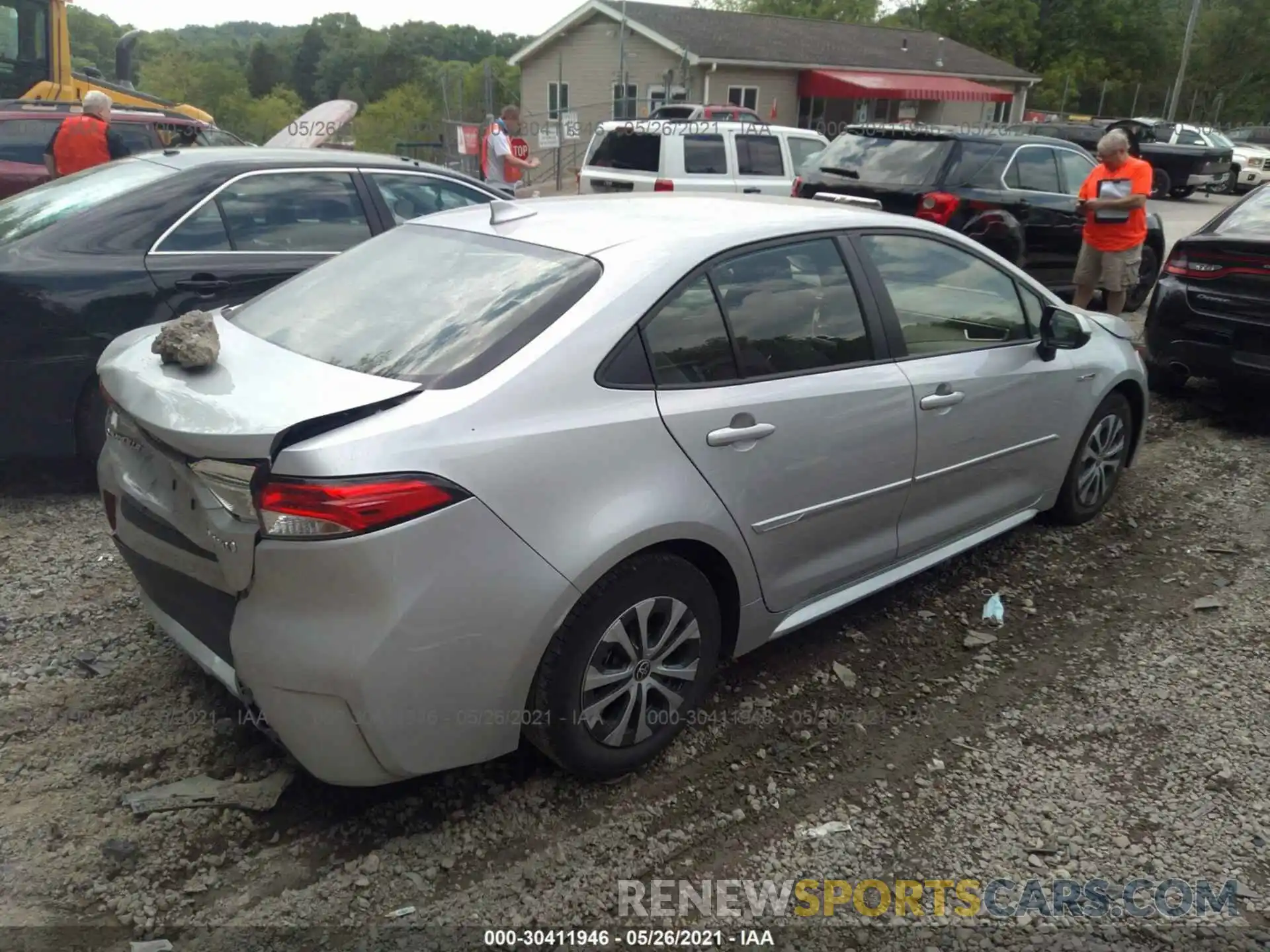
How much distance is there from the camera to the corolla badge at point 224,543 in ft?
7.89

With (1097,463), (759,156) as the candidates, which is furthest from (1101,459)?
(759,156)

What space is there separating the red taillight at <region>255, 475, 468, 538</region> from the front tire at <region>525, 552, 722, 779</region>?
0.58 meters

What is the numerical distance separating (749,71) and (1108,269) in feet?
81.1

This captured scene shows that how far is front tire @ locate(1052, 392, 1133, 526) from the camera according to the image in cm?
465

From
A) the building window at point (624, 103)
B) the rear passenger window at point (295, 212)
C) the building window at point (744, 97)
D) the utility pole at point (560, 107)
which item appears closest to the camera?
the rear passenger window at point (295, 212)

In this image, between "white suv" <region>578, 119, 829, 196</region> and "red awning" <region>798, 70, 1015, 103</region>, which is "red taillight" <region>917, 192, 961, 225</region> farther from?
"red awning" <region>798, 70, 1015, 103</region>

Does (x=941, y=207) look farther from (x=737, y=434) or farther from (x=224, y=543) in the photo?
(x=224, y=543)

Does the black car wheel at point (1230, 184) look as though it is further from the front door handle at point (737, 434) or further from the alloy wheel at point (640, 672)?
the alloy wheel at point (640, 672)

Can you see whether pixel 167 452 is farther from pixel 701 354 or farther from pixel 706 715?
pixel 706 715

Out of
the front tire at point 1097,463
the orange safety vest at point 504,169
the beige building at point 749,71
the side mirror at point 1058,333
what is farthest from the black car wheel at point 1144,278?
the beige building at point 749,71

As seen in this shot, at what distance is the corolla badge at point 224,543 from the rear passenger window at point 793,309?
1.56 metres

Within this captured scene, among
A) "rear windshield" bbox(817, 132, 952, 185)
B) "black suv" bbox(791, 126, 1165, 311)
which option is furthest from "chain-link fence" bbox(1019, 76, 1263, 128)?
"rear windshield" bbox(817, 132, 952, 185)

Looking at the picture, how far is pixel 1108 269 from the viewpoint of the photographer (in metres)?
7.82

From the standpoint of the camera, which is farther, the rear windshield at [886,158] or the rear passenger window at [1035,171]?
the rear passenger window at [1035,171]
